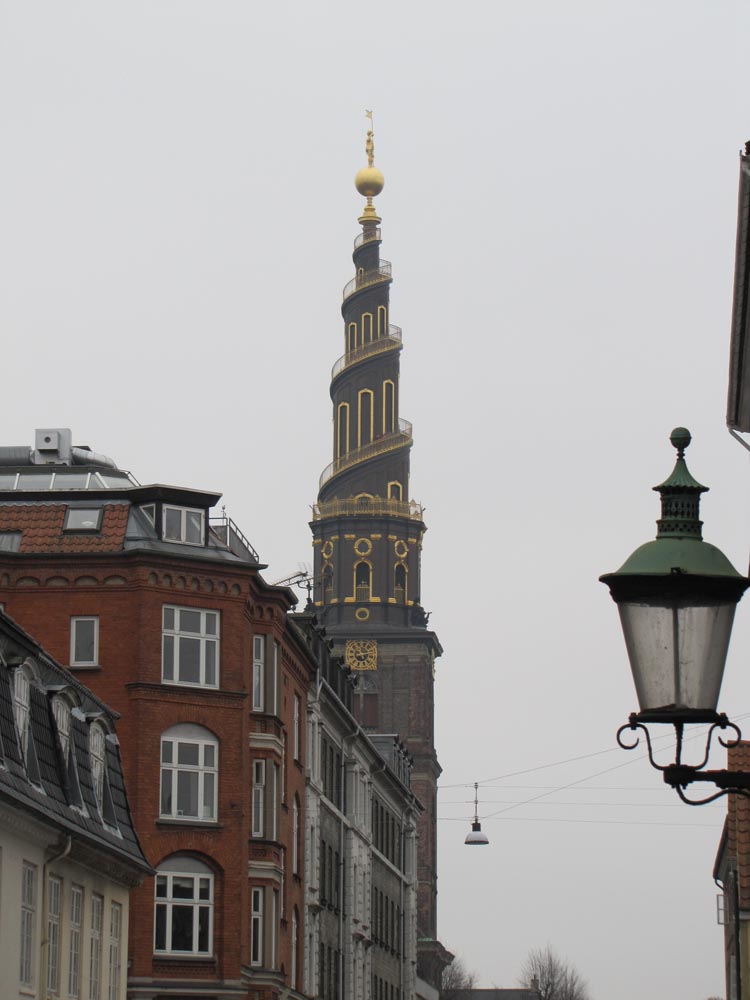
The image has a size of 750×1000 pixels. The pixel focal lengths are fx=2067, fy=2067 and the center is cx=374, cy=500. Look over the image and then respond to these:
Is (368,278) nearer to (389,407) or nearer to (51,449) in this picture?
(389,407)

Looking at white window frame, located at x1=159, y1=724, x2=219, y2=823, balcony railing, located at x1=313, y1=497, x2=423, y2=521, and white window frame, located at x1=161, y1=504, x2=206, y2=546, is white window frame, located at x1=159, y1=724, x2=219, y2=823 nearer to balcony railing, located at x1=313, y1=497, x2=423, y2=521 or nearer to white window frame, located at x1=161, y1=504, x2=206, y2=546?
white window frame, located at x1=161, y1=504, x2=206, y2=546

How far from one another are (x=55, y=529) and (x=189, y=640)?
394cm

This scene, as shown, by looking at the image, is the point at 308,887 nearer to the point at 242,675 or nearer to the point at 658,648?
the point at 242,675

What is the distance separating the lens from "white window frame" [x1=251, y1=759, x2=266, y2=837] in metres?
47.6

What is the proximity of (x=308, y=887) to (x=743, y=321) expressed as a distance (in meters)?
41.2

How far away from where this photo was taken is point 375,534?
378ft

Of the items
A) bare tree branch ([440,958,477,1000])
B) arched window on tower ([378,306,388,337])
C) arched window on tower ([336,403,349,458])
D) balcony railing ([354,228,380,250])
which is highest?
balcony railing ([354,228,380,250])

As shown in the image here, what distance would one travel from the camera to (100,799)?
32.9m

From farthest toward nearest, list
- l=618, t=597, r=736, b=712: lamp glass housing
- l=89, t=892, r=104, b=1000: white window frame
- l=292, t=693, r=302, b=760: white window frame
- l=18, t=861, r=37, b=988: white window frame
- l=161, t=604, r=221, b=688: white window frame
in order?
l=292, t=693, r=302, b=760: white window frame
l=161, t=604, r=221, b=688: white window frame
l=89, t=892, r=104, b=1000: white window frame
l=18, t=861, r=37, b=988: white window frame
l=618, t=597, r=736, b=712: lamp glass housing

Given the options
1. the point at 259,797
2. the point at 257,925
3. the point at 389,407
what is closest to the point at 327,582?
the point at 389,407

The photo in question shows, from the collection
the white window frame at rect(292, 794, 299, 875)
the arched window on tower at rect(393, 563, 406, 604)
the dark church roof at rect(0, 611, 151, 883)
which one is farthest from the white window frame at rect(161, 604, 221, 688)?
the arched window on tower at rect(393, 563, 406, 604)

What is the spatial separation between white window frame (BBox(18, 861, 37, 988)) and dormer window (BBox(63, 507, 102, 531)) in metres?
20.0

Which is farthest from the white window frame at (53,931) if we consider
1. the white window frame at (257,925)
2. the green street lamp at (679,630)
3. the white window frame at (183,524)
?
the green street lamp at (679,630)

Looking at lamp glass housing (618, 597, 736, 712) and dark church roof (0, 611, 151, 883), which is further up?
dark church roof (0, 611, 151, 883)
